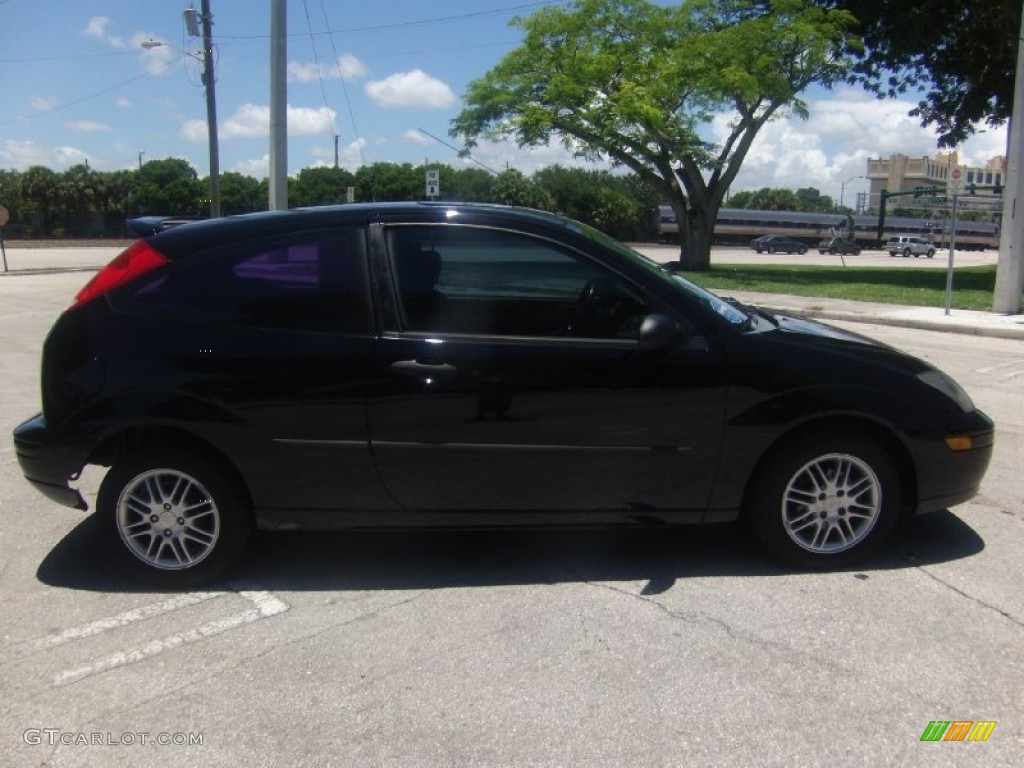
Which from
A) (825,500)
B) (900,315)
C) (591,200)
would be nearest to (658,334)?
(825,500)

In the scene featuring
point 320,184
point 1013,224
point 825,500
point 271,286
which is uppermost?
point 320,184

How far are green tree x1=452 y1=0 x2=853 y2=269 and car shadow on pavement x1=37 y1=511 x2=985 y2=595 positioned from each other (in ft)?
79.4

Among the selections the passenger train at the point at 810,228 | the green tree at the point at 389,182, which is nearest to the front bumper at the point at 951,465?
the green tree at the point at 389,182

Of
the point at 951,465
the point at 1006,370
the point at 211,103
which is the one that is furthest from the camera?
the point at 211,103

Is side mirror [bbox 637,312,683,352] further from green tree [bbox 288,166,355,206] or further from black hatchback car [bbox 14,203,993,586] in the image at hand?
green tree [bbox 288,166,355,206]

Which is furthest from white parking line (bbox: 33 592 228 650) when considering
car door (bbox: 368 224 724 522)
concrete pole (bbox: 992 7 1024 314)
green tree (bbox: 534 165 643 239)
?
green tree (bbox: 534 165 643 239)

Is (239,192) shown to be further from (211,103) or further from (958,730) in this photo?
(958,730)

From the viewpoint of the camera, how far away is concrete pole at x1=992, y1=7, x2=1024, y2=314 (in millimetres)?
16531

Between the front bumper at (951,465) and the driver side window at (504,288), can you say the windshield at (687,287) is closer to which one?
the driver side window at (504,288)

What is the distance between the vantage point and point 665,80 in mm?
27203

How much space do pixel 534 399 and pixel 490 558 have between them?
978 millimetres

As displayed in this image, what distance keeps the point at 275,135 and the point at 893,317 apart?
11830 mm

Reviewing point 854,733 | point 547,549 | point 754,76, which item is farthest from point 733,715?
point 754,76

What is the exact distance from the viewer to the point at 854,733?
280cm
